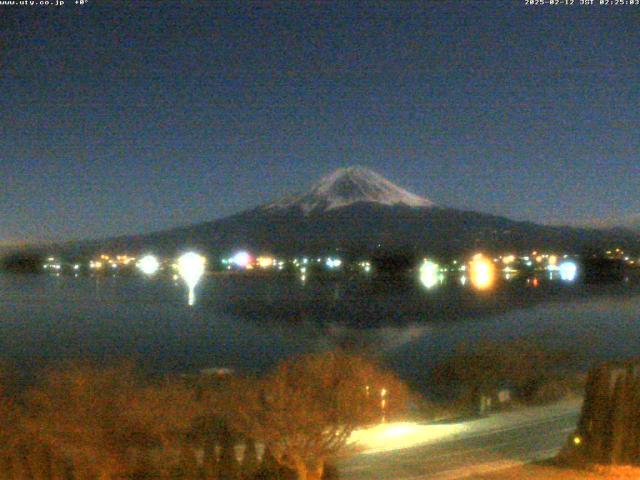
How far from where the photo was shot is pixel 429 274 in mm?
72625

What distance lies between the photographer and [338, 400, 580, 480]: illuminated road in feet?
39.5

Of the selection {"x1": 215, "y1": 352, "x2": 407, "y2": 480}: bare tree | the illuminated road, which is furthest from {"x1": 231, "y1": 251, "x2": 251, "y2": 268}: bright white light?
{"x1": 215, "y1": 352, "x2": 407, "y2": 480}: bare tree

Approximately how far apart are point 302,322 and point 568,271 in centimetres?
4000

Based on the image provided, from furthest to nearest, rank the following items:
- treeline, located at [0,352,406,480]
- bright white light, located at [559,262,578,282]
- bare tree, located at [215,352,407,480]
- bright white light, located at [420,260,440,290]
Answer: bright white light, located at [559,262,578,282], bright white light, located at [420,260,440,290], bare tree, located at [215,352,407,480], treeline, located at [0,352,406,480]

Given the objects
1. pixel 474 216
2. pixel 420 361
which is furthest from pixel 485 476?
pixel 474 216

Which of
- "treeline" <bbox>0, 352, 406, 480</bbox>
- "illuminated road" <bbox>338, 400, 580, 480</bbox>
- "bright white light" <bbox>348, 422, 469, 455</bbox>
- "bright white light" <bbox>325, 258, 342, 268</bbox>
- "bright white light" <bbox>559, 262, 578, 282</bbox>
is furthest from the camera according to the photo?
"bright white light" <bbox>325, 258, 342, 268</bbox>

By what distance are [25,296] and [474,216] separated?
69.7m

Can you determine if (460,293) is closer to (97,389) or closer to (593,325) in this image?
(593,325)

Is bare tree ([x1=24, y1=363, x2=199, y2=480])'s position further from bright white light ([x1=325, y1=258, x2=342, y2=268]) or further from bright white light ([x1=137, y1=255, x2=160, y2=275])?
bright white light ([x1=137, y1=255, x2=160, y2=275])

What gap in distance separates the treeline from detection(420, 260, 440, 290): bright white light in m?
46.9

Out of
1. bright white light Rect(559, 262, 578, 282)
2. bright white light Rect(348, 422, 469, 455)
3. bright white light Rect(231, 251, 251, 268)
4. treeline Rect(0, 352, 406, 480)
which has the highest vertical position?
bright white light Rect(231, 251, 251, 268)

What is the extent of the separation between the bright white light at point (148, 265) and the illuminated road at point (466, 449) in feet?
248

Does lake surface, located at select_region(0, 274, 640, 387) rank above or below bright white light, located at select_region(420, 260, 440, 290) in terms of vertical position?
below

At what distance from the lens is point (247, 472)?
10859 mm
